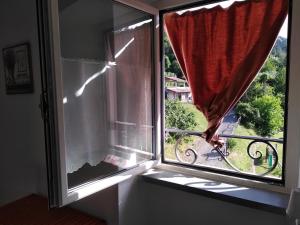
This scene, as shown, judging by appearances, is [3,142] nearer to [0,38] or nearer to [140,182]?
[0,38]

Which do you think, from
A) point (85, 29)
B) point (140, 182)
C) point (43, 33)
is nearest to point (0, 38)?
point (85, 29)

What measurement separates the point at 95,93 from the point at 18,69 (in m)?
0.81

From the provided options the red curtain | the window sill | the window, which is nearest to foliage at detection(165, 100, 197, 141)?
the window

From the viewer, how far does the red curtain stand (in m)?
1.46

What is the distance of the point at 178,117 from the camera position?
1.99 meters

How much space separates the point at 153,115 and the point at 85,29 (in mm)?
777

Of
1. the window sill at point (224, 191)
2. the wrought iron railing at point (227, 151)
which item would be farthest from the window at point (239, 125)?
the window sill at point (224, 191)

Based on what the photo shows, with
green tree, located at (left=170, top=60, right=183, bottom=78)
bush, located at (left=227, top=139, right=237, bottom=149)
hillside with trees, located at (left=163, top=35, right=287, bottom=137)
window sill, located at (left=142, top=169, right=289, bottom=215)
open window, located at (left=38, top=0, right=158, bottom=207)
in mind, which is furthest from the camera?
green tree, located at (left=170, top=60, right=183, bottom=78)

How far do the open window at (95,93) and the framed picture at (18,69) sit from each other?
0.64 meters

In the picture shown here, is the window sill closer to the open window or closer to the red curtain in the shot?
the open window

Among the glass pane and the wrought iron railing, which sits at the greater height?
the glass pane

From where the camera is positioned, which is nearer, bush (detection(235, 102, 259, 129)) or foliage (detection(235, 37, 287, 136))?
foliage (detection(235, 37, 287, 136))

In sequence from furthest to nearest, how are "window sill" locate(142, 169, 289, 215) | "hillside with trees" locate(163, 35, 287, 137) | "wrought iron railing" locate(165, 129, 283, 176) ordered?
"wrought iron railing" locate(165, 129, 283, 176)
"hillside with trees" locate(163, 35, 287, 137)
"window sill" locate(142, 169, 289, 215)

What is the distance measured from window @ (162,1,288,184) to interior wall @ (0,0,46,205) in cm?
99
